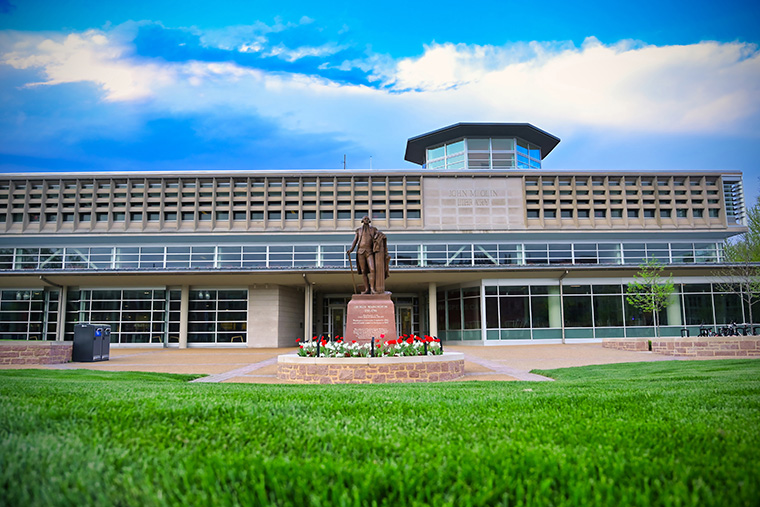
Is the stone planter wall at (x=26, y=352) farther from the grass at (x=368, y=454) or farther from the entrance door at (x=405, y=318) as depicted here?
the entrance door at (x=405, y=318)

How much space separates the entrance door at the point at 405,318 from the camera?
37.6 metres

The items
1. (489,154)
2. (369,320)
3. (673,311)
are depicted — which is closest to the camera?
(369,320)

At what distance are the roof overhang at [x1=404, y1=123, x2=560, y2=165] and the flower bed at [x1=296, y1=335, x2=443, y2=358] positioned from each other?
37972 mm

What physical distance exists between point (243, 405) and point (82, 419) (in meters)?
1.31

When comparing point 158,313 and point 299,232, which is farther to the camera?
point 299,232

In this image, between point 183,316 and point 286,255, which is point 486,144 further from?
point 183,316

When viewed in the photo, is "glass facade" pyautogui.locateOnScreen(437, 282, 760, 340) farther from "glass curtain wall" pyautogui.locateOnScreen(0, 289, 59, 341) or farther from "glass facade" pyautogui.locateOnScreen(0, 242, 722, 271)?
"glass curtain wall" pyautogui.locateOnScreen(0, 289, 59, 341)

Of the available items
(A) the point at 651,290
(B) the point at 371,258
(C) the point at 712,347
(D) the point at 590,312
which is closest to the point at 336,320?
(D) the point at 590,312

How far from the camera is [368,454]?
3043 millimetres

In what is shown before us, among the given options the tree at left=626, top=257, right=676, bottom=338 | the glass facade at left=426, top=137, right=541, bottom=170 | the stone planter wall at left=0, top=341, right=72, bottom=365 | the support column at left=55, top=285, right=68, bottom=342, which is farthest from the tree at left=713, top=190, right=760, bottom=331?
the support column at left=55, top=285, right=68, bottom=342

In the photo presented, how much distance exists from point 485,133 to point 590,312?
80.1 ft

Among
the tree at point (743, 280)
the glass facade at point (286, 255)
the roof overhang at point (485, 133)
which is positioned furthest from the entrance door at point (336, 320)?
the tree at point (743, 280)

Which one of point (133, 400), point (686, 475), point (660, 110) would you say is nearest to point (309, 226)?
point (660, 110)

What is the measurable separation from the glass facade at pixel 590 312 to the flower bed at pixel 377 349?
58.7 feet
